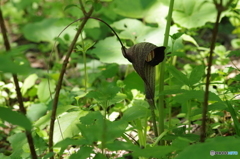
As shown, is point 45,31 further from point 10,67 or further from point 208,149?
point 208,149

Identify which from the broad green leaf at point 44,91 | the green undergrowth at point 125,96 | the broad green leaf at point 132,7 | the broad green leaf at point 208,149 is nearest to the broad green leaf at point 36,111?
the green undergrowth at point 125,96

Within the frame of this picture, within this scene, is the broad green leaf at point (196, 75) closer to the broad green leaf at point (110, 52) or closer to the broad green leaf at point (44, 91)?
the broad green leaf at point (110, 52)

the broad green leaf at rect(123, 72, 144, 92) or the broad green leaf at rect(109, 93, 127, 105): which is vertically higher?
the broad green leaf at rect(109, 93, 127, 105)

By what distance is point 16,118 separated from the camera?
952 millimetres

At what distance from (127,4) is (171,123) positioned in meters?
1.52

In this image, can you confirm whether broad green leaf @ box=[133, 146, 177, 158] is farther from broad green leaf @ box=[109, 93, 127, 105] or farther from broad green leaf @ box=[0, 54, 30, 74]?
broad green leaf @ box=[109, 93, 127, 105]

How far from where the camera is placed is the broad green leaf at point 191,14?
2.83 metres

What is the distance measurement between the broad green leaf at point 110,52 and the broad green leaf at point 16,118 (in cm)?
161

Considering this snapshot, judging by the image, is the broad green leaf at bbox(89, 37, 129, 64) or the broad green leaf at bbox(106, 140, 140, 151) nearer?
the broad green leaf at bbox(106, 140, 140, 151)

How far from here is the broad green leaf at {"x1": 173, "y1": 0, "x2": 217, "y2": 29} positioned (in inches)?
111

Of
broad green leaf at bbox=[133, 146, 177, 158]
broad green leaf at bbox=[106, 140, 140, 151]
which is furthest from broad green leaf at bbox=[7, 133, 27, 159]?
broad green leaf at bbox=[133, 146, 177, 158]

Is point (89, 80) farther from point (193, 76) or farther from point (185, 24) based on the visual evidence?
point (193, 76)

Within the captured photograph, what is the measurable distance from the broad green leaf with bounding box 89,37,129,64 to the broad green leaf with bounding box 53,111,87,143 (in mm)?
753

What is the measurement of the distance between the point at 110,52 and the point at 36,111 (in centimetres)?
78
